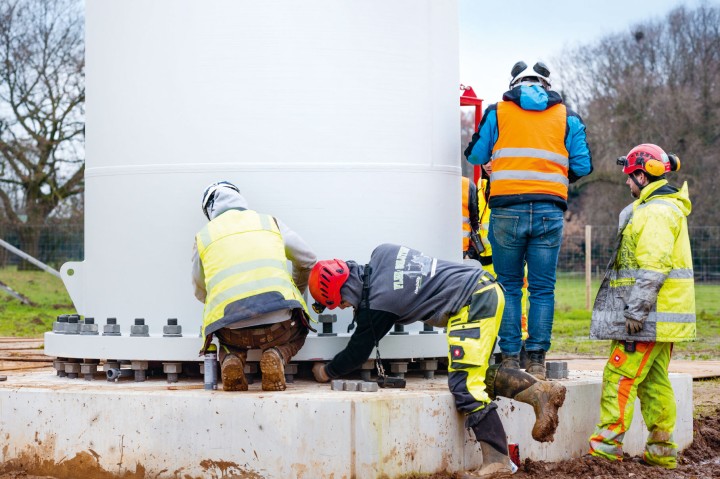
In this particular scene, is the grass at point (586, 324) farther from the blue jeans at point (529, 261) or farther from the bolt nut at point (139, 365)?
the bolt nut at point (139, 365)

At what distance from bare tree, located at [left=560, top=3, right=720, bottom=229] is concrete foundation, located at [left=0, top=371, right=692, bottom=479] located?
1007 inches

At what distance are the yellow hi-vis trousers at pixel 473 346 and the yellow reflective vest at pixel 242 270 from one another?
2.98ft

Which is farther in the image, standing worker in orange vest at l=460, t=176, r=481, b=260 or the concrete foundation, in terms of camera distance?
standing worker in orange vest at l=460, t=176, r=481, b=260

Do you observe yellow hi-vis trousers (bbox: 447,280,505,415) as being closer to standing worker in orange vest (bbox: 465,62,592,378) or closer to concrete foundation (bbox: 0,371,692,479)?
concrete foundation (bbox: 0,371,692,479)

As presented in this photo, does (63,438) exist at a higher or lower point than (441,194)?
lower

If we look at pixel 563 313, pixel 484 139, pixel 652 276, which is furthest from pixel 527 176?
pixel 563 313

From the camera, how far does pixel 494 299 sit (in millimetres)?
5914

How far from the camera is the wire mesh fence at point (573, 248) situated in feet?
66.3

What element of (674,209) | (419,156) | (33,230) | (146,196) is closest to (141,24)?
(146,196)

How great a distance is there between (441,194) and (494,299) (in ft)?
4.10

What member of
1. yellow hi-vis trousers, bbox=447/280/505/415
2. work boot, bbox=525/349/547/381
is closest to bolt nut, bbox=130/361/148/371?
yellow hi-vis trousers, bbox=447/280/505/415

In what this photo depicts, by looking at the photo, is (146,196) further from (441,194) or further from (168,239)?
(441,194)

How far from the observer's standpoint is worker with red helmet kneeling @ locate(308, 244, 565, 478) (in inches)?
229

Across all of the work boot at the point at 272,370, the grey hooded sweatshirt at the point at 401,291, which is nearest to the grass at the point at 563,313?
the grey hooded sweatshirt at the point at 401,291
